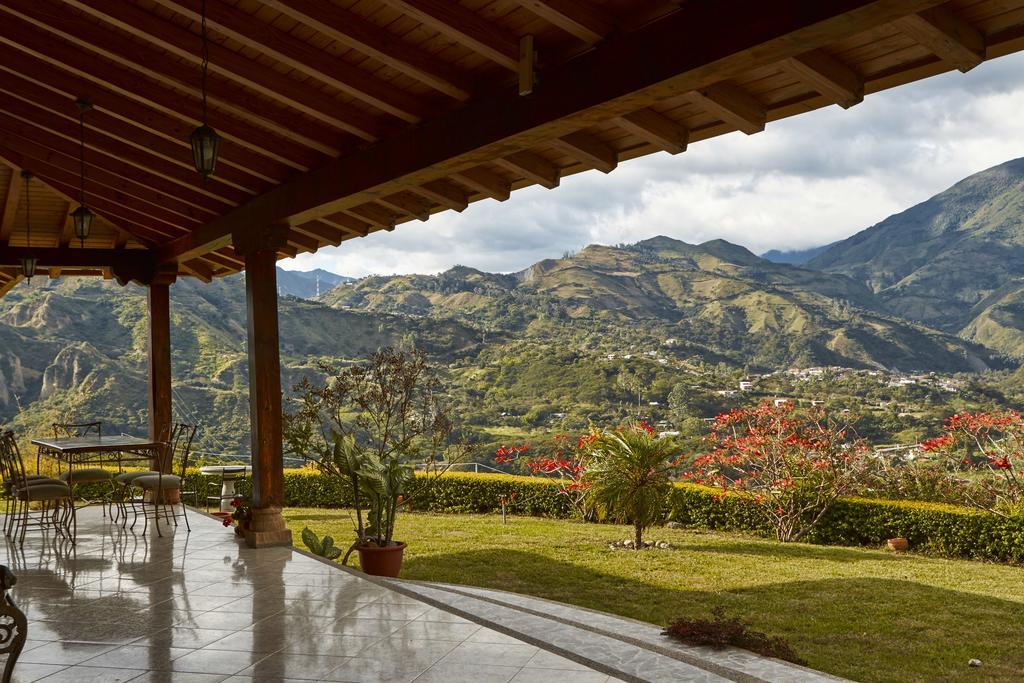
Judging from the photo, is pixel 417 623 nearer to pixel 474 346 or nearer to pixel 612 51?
pixel 612 51

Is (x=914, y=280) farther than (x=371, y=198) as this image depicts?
Yes

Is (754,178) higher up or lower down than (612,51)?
higher up

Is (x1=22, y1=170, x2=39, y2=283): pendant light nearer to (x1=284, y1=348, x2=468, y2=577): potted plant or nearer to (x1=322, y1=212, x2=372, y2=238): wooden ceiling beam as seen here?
(x1=284, y1=348, x2=468, y2=577): potted plant

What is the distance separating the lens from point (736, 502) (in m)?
10.4

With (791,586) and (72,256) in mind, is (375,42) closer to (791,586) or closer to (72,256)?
(791,586)

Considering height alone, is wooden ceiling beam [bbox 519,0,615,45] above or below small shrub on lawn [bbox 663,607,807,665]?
above

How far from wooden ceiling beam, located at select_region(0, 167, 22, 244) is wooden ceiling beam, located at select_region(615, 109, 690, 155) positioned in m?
5.99

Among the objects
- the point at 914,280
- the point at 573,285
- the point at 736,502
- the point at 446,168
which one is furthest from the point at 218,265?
the point at 914,280

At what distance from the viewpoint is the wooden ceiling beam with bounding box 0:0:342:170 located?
4.37 m

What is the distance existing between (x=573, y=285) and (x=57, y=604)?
173ft

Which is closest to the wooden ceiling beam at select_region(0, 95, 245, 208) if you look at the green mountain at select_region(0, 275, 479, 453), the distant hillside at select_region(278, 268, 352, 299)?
the green mountain at select_region(0, 275, 479, 453)

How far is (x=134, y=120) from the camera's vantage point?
5375mm

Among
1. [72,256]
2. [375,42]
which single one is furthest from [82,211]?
[375,42]

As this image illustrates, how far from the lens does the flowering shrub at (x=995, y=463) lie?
9.29m
